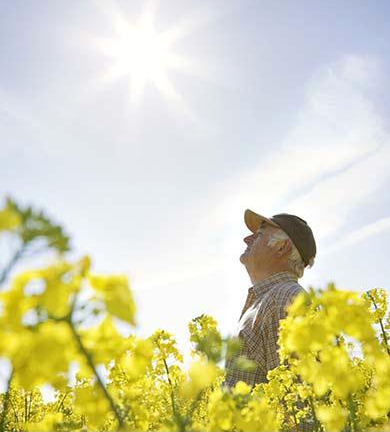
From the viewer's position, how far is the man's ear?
654 centimetres

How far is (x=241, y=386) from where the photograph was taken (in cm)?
183

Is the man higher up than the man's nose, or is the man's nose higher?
the man's nose

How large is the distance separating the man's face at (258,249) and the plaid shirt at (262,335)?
0.85 metres

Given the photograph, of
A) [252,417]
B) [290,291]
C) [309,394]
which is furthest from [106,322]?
[290,291]

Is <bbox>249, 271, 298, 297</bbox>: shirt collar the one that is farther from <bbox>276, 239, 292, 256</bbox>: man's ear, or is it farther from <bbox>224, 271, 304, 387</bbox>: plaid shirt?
<bbox>224, 271, 304, 387</bbox>: plaid shirt

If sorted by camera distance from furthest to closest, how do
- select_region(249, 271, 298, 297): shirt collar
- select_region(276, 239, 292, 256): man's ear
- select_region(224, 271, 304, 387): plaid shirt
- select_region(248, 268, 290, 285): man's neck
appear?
select_region(276, 239, 292, 256): man's ear < select_region(248, 268, 290, 285): man's neck < select_region(249, 271, 298, 297): shirt collar < select_region(224, 271, 304, 387): plaid shirt

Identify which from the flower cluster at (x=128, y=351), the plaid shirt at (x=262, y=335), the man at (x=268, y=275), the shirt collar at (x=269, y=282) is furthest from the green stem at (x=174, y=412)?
the shirt collar at (x=269, y=282)

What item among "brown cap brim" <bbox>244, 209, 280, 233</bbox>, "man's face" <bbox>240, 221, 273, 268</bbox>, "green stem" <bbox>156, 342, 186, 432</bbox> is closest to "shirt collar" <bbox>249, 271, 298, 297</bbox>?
"man's face" <bbox>240, 221, 273, 268</bbox>

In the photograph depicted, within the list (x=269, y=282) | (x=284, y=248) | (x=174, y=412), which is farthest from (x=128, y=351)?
(x=284, y=248)

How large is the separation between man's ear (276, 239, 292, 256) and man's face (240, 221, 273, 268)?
140 mm

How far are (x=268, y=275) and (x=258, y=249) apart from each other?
41cm

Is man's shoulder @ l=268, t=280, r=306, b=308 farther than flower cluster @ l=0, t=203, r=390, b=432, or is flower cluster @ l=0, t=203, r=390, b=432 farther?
Result: man's shoulder @ l=268, t=280, r=306, b=308

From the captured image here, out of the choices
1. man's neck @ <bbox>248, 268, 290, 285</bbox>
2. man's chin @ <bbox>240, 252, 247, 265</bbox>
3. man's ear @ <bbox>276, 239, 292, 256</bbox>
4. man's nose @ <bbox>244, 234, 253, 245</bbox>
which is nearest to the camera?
man's neck @ <bbox>248, 268, 290, 285</bbox>

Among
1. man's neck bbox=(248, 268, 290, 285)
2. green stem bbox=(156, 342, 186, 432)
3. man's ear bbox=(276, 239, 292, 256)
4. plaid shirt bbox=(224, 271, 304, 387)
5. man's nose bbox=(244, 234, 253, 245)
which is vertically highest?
Answer: man's nose bbox=(244, 234, 253, 245)
